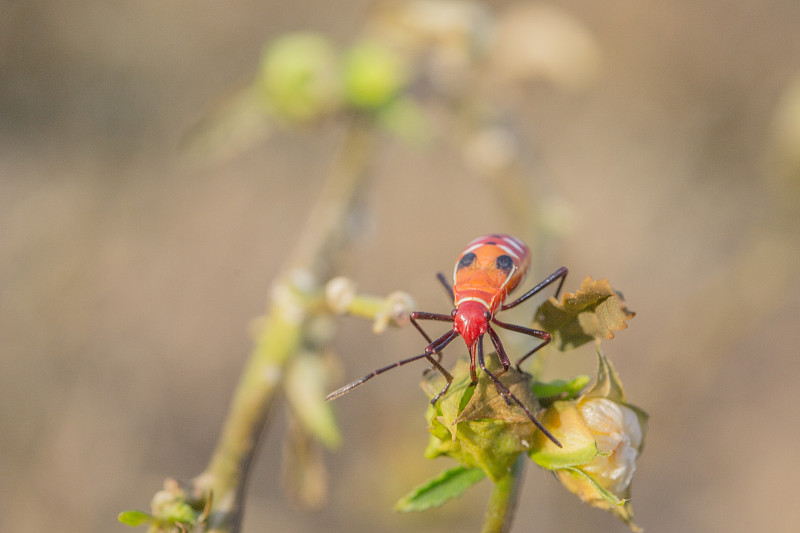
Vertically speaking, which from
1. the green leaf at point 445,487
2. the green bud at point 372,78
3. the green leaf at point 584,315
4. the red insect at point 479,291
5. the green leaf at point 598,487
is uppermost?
the green bud at point 372,78

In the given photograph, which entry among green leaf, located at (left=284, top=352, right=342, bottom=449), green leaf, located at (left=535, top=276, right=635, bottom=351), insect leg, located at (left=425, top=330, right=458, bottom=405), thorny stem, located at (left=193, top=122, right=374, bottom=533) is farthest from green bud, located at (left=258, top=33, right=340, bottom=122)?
green leaf, located at (left=535, top=276, right=635, bottom=351)

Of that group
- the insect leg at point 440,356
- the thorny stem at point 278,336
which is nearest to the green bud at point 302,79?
the thorny stem at point 278,336

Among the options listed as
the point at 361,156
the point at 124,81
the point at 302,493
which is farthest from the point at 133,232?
the point at 302,493

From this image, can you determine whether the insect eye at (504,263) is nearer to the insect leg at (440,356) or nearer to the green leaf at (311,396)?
the insect leg at (440,356)

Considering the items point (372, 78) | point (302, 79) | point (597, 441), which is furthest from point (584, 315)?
point (302, 79)

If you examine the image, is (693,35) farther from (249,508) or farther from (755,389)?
(249,508)
